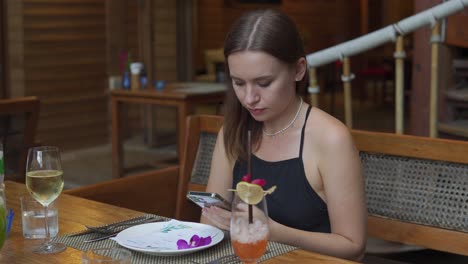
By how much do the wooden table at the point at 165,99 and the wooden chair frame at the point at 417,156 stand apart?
3.26 m

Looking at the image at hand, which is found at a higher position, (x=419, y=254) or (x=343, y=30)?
(x=343, y=30)

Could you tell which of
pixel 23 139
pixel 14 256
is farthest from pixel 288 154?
pixel 23 139

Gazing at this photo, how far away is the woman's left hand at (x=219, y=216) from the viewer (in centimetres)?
187

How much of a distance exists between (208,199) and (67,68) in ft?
19.8

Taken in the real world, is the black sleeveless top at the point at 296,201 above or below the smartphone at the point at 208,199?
below

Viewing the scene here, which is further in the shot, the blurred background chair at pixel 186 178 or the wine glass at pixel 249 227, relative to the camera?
the blurred background chair at pixel 186 178

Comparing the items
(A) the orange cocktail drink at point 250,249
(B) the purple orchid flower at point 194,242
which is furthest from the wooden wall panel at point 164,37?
(A) the orange cocktail drink at point 250,249

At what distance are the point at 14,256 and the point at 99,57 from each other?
6.26 m

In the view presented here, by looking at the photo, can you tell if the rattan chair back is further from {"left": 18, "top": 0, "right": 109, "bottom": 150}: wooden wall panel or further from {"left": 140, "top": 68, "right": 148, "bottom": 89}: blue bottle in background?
{"left": 18, "top": 0, "right": 109, "bottom": 150}: wooden wall panel

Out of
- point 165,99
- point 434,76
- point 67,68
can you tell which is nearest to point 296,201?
point 434,76

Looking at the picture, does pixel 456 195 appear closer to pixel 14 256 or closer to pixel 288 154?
pixel 288 154

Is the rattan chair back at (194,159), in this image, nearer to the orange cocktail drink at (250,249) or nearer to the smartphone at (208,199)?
the smartphone at (208,199)

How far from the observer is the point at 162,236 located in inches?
72.2

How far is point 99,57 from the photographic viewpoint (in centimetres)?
786
